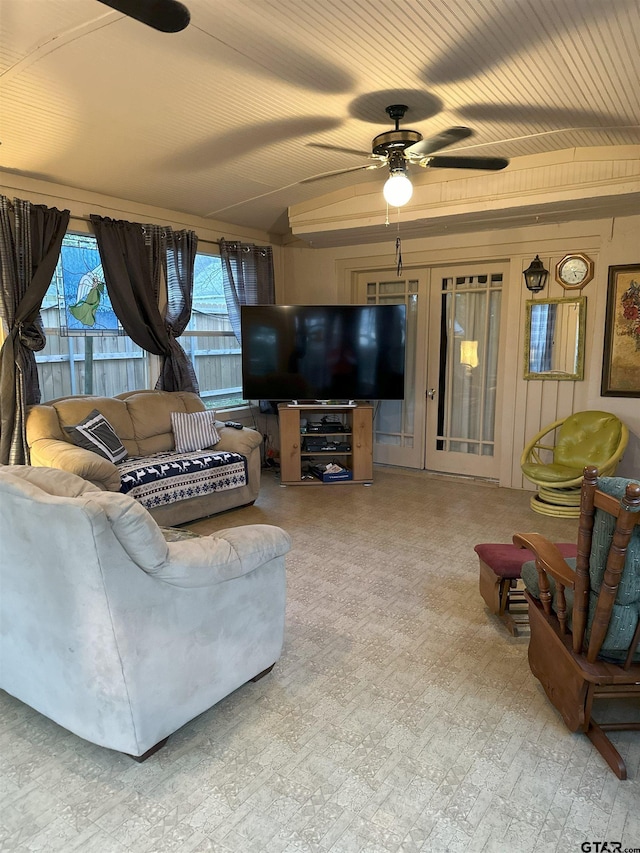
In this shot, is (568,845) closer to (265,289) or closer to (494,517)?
(494,517)

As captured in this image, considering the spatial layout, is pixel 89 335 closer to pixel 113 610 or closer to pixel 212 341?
pixel 212 341

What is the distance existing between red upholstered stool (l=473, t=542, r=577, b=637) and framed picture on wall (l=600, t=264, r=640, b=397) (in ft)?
7.90

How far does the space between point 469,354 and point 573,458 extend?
1.55 m

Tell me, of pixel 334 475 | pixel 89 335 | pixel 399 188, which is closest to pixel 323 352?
pixel 334 475

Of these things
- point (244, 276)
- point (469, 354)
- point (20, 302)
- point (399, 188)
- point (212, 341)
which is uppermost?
point (399, 188)

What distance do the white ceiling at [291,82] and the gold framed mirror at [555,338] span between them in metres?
1.40

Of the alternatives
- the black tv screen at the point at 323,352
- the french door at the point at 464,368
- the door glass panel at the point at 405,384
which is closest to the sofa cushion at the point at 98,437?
the black tv screen at the point at 323,352

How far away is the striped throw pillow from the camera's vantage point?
16.1 feet

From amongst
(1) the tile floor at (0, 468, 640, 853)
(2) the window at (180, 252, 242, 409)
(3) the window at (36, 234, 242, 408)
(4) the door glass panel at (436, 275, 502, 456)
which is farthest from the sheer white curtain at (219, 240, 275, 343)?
(1) the tile floor at (0, 468, 640, 853)

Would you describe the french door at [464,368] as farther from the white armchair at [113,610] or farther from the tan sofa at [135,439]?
the white armchair at [113,610]

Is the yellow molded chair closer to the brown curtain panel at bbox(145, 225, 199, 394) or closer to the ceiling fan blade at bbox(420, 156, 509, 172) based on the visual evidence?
the ceiling fan blade at bbox(420, 156, 509, 172)

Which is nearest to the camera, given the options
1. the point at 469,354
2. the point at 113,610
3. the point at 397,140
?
the point at 113,610

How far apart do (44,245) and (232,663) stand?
11.6ft

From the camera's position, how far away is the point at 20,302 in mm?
4199
